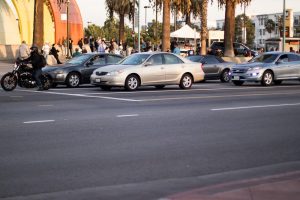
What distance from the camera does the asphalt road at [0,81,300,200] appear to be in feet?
24.3

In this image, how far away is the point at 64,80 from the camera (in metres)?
23.9

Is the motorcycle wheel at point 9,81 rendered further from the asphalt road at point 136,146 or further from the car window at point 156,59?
the car window at point 156,59

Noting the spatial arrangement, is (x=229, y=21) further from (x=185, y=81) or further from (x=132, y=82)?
(x=132, y=82)

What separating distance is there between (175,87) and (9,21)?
45.2 meters

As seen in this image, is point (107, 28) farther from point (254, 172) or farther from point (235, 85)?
point (254, 172)

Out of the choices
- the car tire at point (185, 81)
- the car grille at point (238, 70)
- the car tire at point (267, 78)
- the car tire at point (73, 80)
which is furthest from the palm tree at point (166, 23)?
the car tire at point (73, 80)

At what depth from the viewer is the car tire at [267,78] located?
26047 millimetres

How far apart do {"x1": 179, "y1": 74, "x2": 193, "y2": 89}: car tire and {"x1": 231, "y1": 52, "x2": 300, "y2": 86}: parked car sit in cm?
314

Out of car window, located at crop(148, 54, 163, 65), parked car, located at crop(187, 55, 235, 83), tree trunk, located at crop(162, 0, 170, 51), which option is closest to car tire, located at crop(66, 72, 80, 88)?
car window, located at crop(148, 54, 163, 65)

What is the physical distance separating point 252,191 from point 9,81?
637 inches

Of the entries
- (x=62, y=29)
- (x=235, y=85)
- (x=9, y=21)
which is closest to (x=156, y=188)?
(x=235, y=85)

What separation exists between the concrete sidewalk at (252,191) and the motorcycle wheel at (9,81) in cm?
1521

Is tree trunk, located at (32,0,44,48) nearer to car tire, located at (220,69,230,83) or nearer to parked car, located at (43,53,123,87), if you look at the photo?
parked car, located at (43,53,123,87)

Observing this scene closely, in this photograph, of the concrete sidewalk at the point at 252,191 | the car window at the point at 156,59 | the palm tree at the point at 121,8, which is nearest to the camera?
the concrete sidewalk at the point at 252,191
